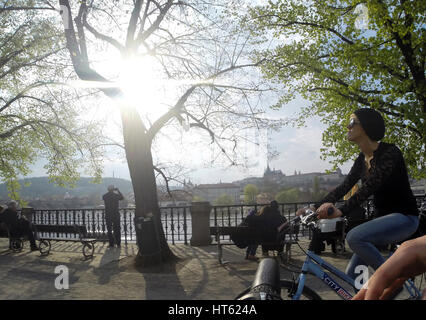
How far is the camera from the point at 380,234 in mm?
2586

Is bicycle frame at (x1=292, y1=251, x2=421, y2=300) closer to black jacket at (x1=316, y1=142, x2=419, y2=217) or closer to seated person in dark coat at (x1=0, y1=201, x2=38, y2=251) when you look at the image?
black jacket at (x1=316, y1=142, x2=419, y2=217)

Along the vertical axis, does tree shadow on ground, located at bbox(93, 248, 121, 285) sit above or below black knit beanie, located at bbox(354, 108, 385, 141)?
below

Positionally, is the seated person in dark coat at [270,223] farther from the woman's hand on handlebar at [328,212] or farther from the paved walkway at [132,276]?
the woman's hand on handlebar at [328,212]

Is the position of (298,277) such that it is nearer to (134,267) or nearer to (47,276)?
(134,267)

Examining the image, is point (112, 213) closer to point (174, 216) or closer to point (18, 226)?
point (174, 216)

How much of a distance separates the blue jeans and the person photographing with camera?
35.4 ft

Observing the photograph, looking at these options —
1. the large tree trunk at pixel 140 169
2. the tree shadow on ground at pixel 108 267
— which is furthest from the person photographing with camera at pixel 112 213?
the large tree trunk at pixel 140 169

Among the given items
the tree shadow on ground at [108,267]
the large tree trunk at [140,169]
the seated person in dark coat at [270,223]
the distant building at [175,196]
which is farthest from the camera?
the distant building at [175,196]

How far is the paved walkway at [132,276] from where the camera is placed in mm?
6223

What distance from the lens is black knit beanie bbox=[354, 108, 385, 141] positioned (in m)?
2.73

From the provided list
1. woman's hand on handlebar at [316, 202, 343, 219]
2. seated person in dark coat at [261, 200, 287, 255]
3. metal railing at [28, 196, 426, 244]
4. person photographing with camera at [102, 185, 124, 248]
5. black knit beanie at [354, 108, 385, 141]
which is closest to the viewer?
woman's hand on handlebar at [316, 202, 343, 219]

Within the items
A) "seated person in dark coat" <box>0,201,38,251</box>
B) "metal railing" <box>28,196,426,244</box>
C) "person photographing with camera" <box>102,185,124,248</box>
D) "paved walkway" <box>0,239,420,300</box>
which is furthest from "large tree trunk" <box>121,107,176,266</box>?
"seated person in dark coat" <box>0,201,38,251</box>

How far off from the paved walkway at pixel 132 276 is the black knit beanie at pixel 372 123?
2351mm
